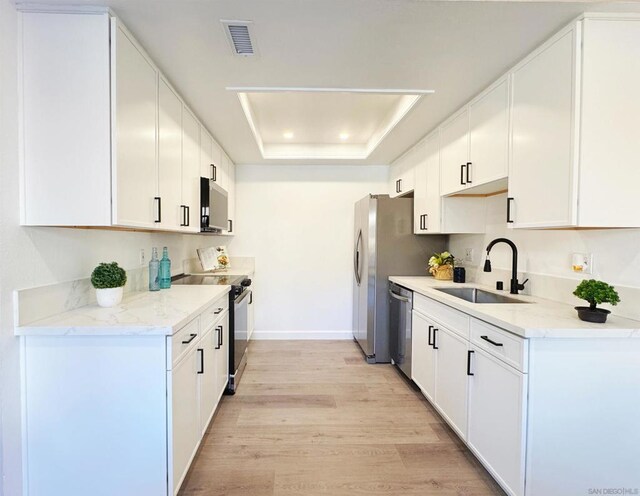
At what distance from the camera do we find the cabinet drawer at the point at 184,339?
1.38 metres

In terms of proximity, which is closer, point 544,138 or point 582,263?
point 544,138

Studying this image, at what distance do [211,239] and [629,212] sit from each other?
12.2ft

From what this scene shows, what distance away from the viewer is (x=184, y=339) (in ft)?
5.00

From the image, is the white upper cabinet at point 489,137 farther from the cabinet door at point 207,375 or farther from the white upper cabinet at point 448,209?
the cabinet door at point 207,375

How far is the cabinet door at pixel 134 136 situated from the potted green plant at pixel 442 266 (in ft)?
7.93

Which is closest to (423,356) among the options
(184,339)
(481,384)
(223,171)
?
(481,384)

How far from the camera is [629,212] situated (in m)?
1.44

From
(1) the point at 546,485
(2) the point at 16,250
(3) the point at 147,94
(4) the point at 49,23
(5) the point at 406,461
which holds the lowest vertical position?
(5) the point at 406,461

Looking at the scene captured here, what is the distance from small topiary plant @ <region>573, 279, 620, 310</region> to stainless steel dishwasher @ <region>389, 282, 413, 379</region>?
4.36 ft

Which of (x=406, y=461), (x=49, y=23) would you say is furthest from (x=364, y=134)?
(x=406, y=461)

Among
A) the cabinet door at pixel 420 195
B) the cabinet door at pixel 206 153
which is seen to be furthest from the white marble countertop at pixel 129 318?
the cabinet door at pixel 420 195

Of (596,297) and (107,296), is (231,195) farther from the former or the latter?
(596,297)

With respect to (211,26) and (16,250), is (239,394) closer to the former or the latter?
(16,250)

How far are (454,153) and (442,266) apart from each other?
42.2 inches
